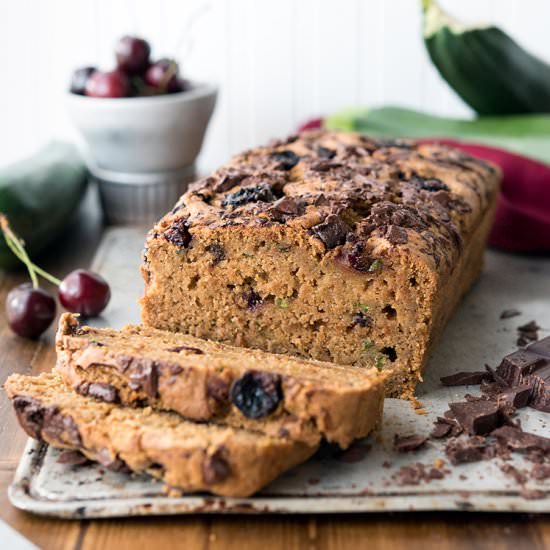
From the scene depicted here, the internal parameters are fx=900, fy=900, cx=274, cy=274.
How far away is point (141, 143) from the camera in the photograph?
557 cm

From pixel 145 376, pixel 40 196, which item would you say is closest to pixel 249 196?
pixel 145 376

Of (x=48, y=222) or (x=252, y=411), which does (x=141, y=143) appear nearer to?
(x=48, y=222)

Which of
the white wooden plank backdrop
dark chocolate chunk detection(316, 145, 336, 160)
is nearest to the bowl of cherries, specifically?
the white wooden plank backdrop

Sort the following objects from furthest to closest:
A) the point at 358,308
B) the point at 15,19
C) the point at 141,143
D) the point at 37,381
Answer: the point at 15,19, the point at 141,143, the point at 358,308, the point at 37,381

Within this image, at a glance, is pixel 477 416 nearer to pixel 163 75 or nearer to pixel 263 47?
pixel 163 75

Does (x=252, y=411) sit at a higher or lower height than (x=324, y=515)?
higher

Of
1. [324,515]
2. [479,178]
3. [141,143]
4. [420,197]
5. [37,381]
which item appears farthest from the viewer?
[141,143]

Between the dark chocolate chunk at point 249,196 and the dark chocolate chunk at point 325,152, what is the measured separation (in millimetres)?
714

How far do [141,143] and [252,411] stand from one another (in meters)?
2.97

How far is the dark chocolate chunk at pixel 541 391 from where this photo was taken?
351 centimetres

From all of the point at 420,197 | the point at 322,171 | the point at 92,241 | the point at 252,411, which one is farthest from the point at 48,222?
the point at 252,411

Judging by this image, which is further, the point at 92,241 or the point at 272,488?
the point at 92,241

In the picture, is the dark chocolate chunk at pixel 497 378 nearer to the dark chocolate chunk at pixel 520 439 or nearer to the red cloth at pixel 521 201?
the dark chocolate chunk at pixel 520 439

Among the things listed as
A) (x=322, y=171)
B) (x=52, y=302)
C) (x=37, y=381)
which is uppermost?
(x=322, y=171)
